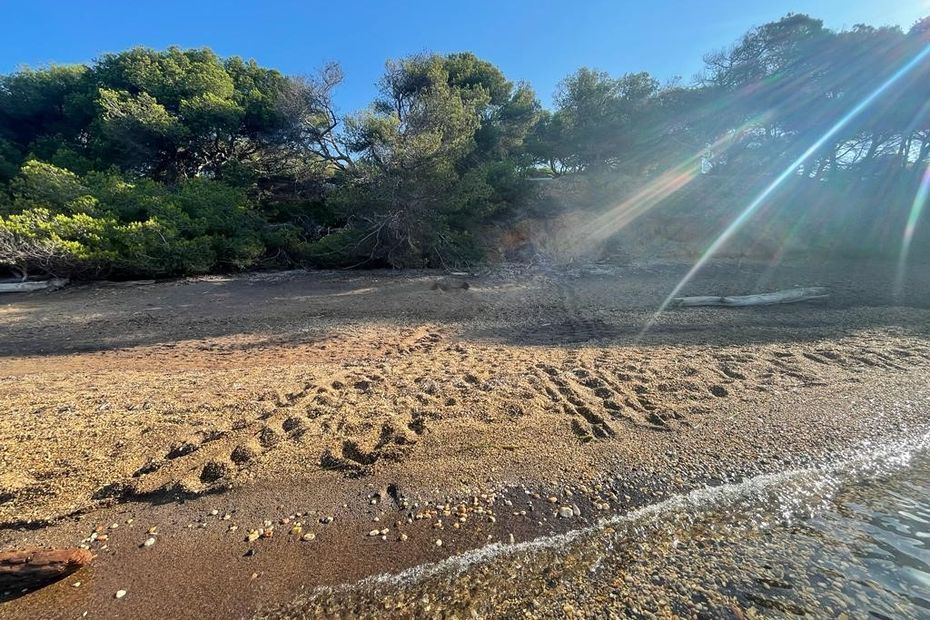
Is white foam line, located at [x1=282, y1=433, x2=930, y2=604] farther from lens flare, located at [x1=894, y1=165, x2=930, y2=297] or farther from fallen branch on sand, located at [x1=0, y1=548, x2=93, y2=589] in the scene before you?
lens flare, located at [x1=894, y1=165, x2=930, y2=297]

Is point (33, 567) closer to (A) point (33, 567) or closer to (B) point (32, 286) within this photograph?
(A) point (33, 567)

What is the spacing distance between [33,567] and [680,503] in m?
3.84

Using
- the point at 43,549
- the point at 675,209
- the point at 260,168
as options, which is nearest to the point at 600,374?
the point at 43,549

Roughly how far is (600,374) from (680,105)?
14891 millimetres

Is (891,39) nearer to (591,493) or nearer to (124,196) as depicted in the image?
(591,493)

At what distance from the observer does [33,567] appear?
76.5 inches

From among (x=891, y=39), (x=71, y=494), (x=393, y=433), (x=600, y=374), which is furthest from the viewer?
(x=891, y=39)

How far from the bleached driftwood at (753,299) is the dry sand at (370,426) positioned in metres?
0.55

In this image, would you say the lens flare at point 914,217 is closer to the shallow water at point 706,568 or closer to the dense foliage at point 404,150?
the dense foliage at point 404,150

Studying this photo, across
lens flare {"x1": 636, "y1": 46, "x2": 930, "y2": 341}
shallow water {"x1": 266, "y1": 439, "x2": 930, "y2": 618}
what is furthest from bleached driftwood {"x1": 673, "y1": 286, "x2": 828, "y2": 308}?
shallow water {"x1": 266, "y1": 439, "x2": 930, "y2": 618}

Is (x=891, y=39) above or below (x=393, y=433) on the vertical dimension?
above

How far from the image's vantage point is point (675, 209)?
13445mm

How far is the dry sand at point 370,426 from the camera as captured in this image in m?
2.21

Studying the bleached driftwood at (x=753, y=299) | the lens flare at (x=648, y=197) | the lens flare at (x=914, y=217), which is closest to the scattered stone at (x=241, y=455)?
the bleached driftwood at (x=753, y=299)
